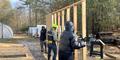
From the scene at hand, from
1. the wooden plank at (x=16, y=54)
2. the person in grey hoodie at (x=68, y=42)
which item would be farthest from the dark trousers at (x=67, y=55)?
the wooden plank at (x=16, y=54)

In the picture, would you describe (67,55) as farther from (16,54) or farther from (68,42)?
(16,54)

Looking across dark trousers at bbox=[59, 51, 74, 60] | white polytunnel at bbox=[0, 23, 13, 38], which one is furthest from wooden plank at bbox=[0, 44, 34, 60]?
white polytunnel at bbox=[0, 23, 13, 38]

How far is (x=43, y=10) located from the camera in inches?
1966

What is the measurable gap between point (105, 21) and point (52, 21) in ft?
45.3

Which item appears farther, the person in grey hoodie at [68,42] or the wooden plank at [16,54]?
the wooden plank at [16,54]

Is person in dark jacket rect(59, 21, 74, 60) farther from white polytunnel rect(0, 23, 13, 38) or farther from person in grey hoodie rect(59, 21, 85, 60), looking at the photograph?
white polytunnel rect(0, 23, 13, 38)

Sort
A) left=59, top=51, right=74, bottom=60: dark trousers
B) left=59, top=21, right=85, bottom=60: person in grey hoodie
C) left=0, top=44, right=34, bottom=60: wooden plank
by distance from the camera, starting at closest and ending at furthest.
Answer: left=59, top=21, right=85, bottom=60: person in grey hoodie → left=59, top=51, right=74, bottom=60: dark trousers → left=0, top=44, right=34, bottom=60: wooden plank

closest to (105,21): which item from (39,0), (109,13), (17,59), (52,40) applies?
(109,13)

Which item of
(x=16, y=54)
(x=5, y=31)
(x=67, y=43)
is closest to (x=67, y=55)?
(x=67, y=43)

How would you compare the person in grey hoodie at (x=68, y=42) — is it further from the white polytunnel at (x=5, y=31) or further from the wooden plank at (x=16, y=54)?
the white polytunnel at (x=5, y=31)

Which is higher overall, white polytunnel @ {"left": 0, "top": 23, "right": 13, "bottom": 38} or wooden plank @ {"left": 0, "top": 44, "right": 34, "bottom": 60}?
white polytunnel @ {"left": 0, "top": 23, "right": 13, "bottom": 38}

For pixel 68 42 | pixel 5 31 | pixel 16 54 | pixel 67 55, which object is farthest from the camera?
pixel 5 31

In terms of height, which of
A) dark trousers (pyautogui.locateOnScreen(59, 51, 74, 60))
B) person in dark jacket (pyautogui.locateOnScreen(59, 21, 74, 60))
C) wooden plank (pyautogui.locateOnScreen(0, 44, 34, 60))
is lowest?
wooden plank (pyautogui.locateOnScreen(0, 44, 34, 60))

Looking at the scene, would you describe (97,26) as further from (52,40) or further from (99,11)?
(52,40)
